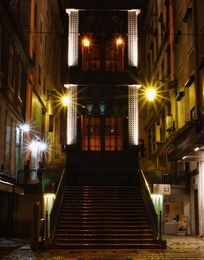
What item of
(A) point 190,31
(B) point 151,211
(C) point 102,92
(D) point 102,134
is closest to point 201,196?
(B) point 151,211

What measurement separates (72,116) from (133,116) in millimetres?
4357

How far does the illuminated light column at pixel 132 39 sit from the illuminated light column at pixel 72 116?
466 centimetres

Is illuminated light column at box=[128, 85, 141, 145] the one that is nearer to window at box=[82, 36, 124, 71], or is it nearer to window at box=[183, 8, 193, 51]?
window at box=[82, 36, 124, 71]

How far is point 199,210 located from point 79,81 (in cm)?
1323

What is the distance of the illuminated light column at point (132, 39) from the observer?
32219 millimetres

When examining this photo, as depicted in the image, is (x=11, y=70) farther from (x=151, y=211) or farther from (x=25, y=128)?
(x=151, y=211)

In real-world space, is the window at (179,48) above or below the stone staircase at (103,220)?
above

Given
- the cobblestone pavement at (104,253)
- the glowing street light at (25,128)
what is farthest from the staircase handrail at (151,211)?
the glowing street light at (25,128)

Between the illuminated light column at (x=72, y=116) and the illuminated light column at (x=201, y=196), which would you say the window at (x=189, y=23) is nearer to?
the illuminated light column at (x=201, y=196)

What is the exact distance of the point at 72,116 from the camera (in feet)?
102

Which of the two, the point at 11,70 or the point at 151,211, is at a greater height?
the point at 11,70

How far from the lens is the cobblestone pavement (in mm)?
15898

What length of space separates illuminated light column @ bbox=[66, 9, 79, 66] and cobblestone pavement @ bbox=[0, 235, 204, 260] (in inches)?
627

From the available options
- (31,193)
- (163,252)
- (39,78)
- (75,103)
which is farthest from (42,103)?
(163,252)
